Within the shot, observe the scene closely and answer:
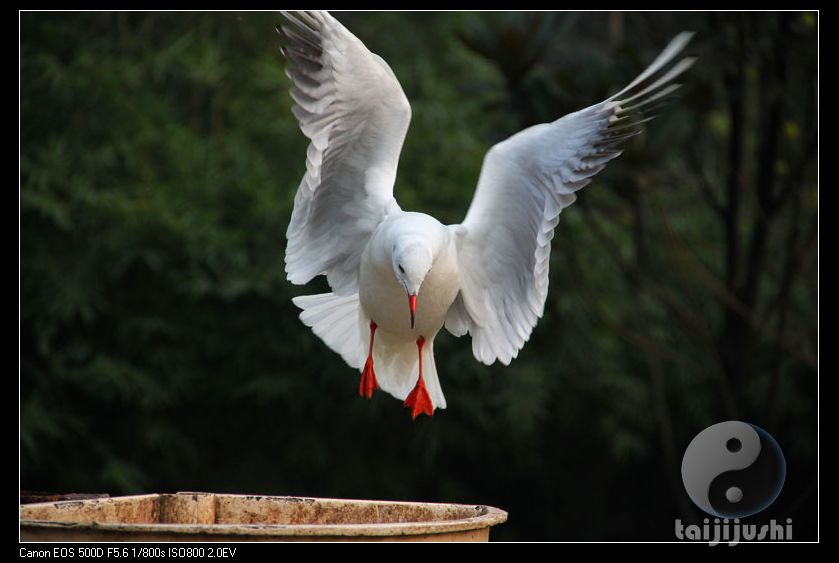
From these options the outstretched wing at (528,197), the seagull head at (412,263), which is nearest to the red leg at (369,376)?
the outstretched wing at (528,197)

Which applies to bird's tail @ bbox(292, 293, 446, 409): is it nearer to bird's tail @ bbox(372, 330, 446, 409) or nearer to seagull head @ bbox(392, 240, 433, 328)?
bird's tail @ bbox(372, 330, 446, 409)

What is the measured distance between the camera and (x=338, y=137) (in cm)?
459

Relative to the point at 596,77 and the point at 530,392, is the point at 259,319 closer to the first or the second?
the point at 530,392

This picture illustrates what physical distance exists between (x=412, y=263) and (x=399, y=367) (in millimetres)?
904

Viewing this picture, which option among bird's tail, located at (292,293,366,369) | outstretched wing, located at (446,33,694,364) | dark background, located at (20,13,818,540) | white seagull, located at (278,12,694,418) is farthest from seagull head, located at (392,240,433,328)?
dark background, located at (20,13,818,540)

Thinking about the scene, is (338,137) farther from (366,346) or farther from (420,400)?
(420,400)

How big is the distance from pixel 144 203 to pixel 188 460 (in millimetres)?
1707

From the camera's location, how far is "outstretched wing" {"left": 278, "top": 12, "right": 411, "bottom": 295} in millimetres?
4461

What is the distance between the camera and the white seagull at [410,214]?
4402 millimetres

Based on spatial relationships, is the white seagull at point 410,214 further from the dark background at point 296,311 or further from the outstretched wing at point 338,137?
the dark background at point 296,311

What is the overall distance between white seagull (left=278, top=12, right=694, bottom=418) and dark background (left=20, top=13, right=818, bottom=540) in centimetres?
177

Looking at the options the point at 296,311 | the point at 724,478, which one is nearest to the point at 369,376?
the point at 724,478

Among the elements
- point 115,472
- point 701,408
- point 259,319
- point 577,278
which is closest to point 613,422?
point 701,408

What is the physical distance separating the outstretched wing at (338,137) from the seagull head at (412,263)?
18.5 inches
